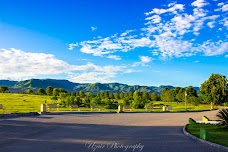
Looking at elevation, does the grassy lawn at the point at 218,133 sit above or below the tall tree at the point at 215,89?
below

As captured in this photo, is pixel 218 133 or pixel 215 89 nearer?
pixel 218 133

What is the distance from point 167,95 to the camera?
314ft

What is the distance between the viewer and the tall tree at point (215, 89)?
5875 centimetres

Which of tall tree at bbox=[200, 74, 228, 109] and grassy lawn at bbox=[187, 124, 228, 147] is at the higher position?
tall tree at bbox=[200, 74, 228, 109]

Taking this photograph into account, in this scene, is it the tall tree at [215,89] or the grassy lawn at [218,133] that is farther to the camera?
the tall tree at [215,89]

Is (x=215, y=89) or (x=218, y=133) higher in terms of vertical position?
(x=215, y=89)

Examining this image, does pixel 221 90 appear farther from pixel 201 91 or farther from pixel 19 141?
pixel 19 141

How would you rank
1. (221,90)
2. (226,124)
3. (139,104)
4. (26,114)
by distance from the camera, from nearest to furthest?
(226,124), (26,114), (139,104), (221,90)

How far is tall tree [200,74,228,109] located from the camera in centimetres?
5875

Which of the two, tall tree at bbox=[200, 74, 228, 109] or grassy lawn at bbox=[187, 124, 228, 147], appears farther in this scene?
tall tree at bbox=[200, 74, 228, 109]

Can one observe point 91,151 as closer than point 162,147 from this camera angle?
Yes

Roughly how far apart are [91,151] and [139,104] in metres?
43.1

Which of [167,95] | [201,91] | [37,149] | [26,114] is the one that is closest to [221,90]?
[201,91]

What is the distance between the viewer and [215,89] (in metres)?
58.7
